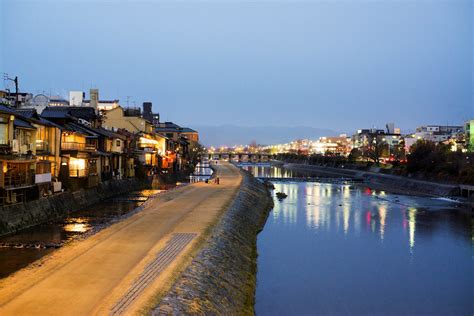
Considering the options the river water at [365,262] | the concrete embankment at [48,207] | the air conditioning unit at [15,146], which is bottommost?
the river water at [365,262]

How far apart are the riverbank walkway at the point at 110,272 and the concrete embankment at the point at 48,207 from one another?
4.96 metres

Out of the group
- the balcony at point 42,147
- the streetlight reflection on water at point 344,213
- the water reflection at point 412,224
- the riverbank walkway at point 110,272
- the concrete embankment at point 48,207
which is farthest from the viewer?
the streetlight reflection on water at point 344,213

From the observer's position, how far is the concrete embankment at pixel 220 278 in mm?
12328

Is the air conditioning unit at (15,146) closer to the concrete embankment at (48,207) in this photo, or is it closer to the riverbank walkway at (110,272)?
the concrete embankment at (48,207)

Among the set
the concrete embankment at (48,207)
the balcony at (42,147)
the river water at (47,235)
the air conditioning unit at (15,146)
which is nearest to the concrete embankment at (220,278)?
the river water at (47,235)

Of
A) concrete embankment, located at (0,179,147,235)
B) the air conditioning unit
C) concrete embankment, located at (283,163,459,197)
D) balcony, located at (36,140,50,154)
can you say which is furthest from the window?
concrete embankment, located at (283,163,459,197)

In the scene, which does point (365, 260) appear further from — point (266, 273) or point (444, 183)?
point (444, 183)

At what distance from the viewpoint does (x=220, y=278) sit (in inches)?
627

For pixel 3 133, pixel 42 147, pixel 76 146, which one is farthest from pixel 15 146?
pixel 76 146

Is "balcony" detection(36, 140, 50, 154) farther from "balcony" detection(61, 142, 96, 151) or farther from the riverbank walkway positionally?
the riverbank walkway

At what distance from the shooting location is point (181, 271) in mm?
14477

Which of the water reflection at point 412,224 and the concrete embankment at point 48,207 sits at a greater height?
the concrete embankment at point 48,207

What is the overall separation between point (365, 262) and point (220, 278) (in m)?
9.47

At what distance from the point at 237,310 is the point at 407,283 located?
27.6ft
